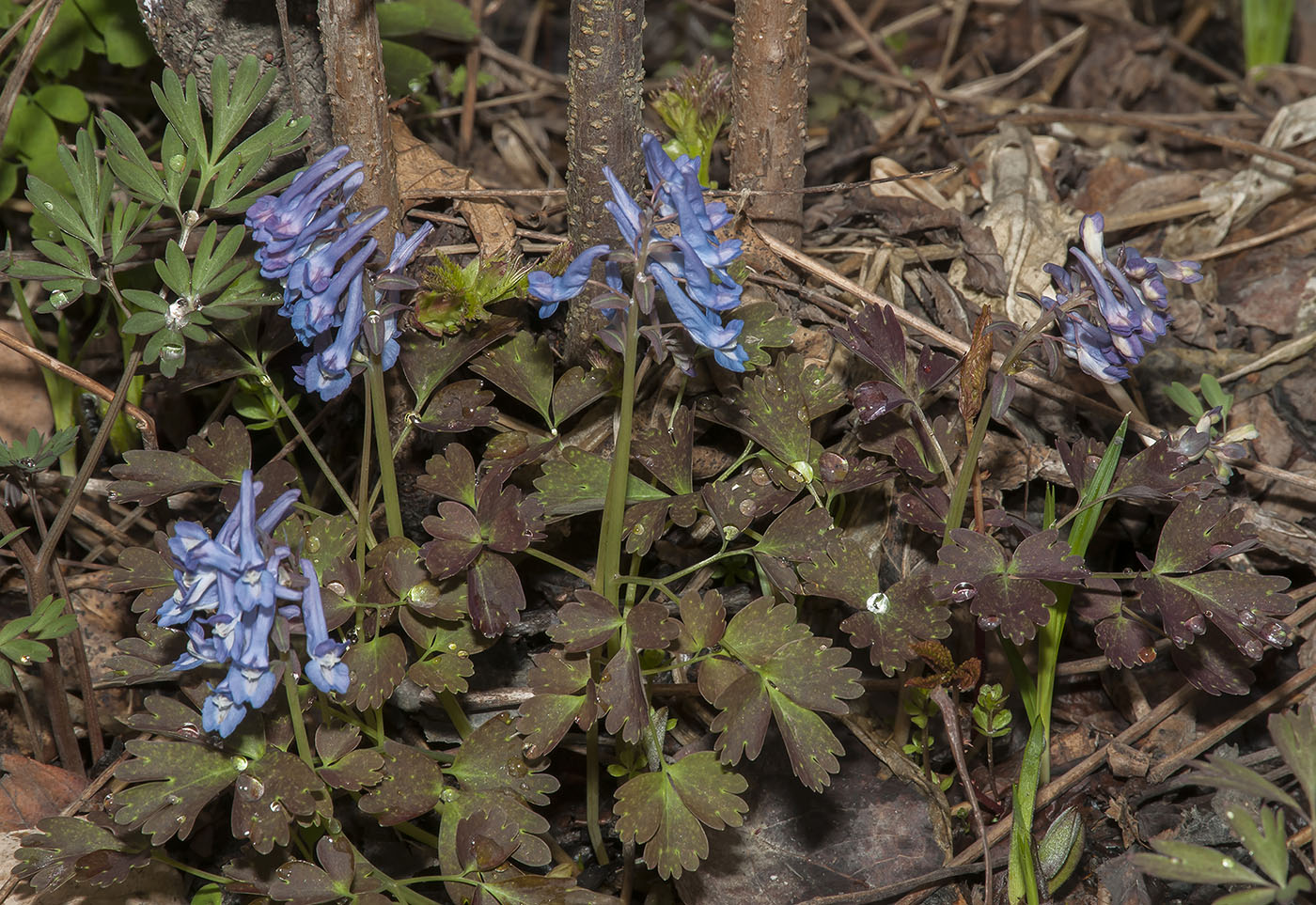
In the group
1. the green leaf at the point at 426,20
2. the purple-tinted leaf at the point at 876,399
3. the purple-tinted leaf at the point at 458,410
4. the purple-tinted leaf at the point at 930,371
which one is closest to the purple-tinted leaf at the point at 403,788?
the purple-tinted leaf at the point at 458,410

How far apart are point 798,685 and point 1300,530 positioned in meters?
1.45

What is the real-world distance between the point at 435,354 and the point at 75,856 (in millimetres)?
1186

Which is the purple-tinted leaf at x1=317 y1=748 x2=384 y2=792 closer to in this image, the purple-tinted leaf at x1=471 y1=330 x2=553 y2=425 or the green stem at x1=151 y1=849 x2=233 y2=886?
the green stem at x1=151 y1=849 x2=233 y2=886

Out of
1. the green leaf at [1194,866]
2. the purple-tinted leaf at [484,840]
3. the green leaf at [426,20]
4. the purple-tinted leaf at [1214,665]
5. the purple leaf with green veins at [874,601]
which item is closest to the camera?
the green leaf at [1194,866]

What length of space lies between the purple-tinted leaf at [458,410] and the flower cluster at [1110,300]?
117 centimetres

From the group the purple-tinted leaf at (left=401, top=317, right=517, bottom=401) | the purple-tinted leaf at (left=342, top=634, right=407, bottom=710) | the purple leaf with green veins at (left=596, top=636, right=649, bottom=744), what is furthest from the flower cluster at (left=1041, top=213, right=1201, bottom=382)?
the purple-tinted leaf at (left=342, top=634, right=407, bottom=710)

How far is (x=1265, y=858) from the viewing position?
1527mm

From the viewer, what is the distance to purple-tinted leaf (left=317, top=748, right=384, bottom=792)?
73.1 inches

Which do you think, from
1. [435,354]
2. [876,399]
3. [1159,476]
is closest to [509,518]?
[435,354]

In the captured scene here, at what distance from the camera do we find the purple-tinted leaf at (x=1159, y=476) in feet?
6.84

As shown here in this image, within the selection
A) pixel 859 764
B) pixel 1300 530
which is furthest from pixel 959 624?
pixel 1300 530

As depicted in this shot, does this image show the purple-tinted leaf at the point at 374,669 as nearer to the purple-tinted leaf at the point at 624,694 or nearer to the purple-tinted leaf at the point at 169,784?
the purple-tinted leaf at the point at 169,784

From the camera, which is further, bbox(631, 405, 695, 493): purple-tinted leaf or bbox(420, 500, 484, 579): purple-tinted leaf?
bbox(631, 405, 695, 493): purple-tinted leaf

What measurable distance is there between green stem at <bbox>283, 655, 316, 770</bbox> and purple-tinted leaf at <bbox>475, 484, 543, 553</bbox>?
0.42 meters
